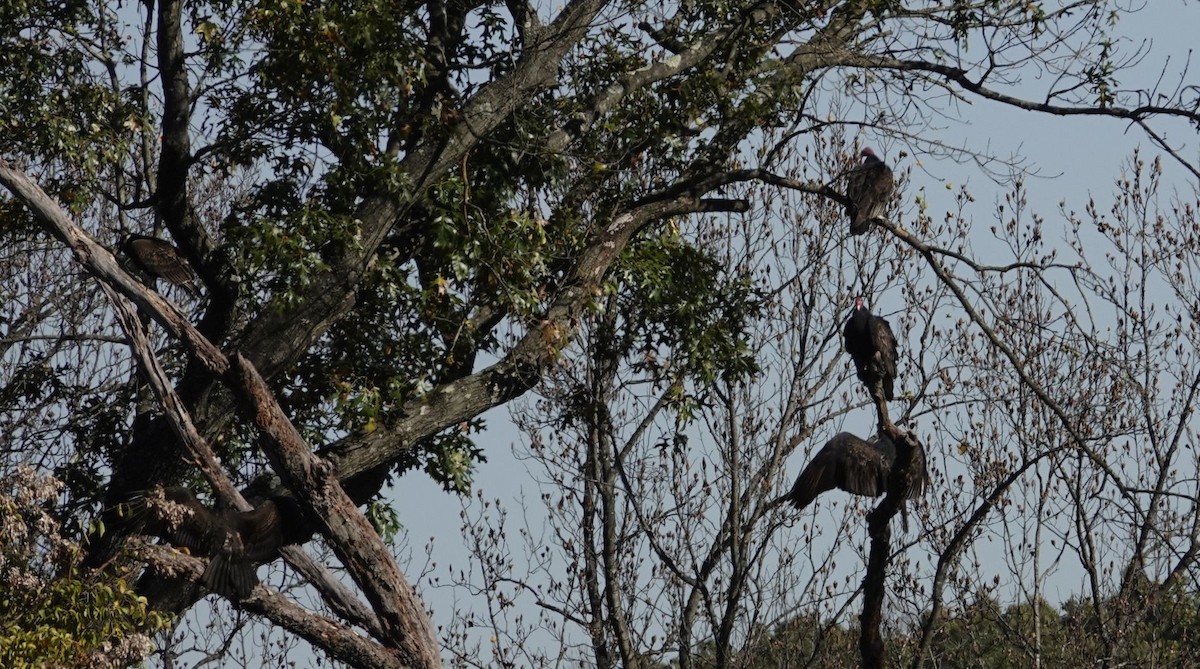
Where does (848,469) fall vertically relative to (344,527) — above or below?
above

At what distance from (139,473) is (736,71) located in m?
4.22

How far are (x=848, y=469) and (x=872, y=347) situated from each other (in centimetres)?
93

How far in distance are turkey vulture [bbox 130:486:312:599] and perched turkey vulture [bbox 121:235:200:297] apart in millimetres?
2376

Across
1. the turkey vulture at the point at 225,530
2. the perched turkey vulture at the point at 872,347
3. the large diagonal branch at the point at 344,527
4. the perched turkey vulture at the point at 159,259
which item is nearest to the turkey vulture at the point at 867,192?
the perched turkey vulture at the point at 872,347

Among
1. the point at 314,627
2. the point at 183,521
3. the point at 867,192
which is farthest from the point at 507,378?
the point at 867,192

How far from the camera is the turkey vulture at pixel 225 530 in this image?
236 inches

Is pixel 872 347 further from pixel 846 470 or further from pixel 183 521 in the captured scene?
pixel 183 521

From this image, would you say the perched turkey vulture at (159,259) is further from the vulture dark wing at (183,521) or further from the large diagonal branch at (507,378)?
the vulture dark wing at (183,521)

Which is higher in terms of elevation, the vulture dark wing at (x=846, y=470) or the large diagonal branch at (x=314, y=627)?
the vulture dark wing at (x=846, y=470)

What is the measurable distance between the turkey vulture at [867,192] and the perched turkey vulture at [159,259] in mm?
4360

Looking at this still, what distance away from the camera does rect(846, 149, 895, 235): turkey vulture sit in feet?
28.1

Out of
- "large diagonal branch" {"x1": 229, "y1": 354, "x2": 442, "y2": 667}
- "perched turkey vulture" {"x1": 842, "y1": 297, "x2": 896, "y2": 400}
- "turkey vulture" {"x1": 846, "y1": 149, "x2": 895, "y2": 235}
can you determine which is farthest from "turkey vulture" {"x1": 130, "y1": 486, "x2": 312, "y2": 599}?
"turkey vulture" {"x1": 846, "y1": 149, "x2": 895, "y2": 235}

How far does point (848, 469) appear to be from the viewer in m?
8.44

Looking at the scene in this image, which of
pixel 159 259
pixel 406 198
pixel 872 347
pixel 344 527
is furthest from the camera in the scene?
pixel 872 347
